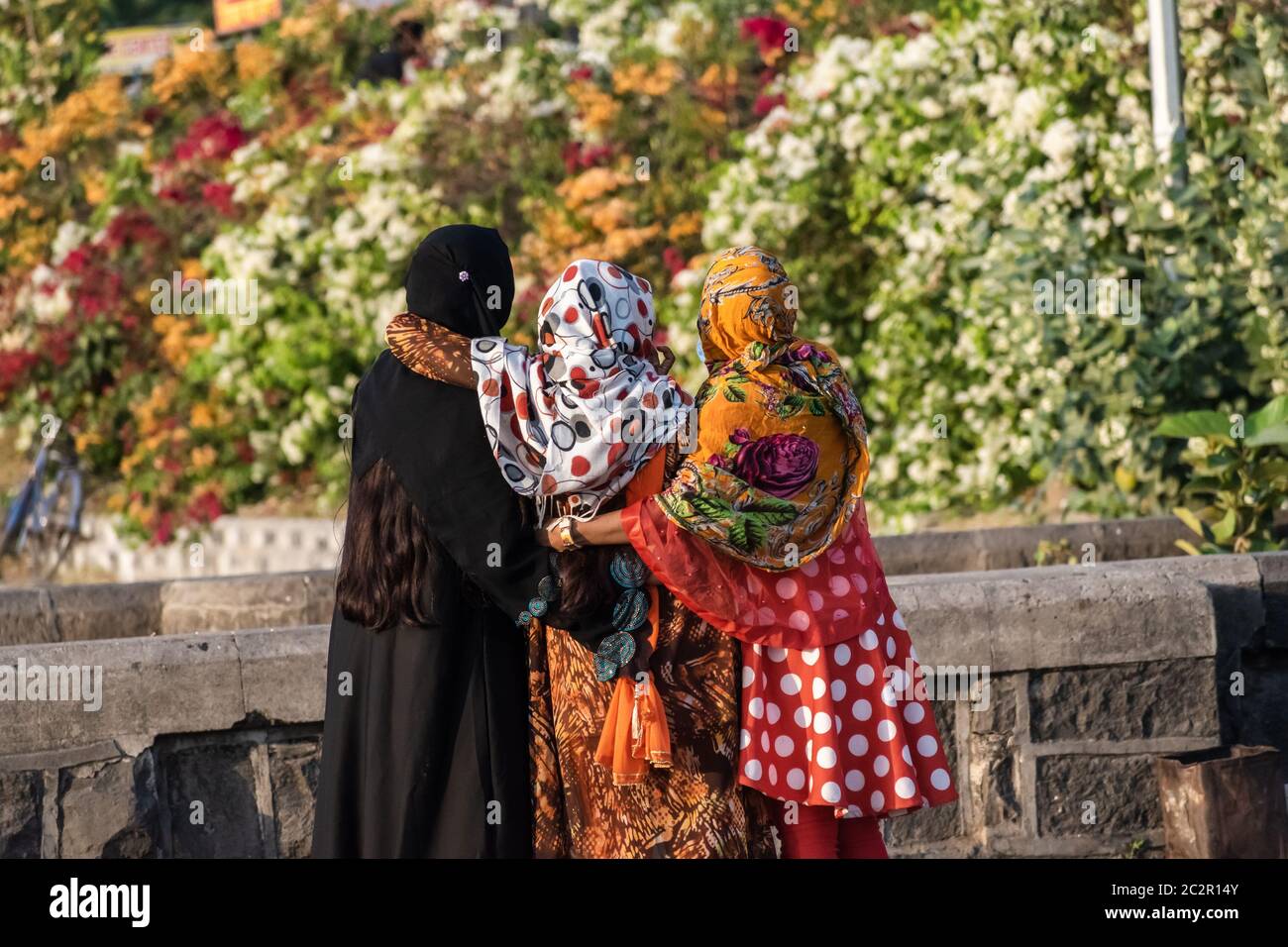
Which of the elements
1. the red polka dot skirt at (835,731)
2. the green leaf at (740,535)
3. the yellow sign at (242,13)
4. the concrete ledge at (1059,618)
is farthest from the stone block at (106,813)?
the yellow sign at (242,13)

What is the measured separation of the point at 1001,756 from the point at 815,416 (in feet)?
4.04

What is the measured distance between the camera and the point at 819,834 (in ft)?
10.6

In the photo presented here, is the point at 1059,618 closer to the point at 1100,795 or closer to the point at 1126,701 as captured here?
the point at 1126,701

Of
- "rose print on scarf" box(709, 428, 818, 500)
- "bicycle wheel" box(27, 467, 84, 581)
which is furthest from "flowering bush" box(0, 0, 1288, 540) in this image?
"rose print on scarf" box(709, 428, 818, 500)

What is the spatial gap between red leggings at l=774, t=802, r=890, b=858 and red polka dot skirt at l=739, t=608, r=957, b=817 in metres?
0.06

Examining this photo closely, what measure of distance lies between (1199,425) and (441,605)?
2866 mm

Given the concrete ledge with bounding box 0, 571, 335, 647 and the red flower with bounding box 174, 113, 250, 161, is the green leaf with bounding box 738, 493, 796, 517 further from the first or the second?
the red flower with bounding box 174, 113, 250, 161

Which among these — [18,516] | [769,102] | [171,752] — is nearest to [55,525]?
[18,516]

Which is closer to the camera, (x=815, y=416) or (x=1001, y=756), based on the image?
(x=815, y=416)

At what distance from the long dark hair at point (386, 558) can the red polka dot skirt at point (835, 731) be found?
0.60m

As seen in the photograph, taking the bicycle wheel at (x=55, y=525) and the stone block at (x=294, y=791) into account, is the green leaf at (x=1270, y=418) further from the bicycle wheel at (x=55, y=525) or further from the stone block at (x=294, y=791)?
the bicycle wheel at (x=55, y=525)

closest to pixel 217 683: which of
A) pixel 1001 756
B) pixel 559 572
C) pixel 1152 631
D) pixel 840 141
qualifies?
pixel 559 572

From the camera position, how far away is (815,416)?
10.2 feet
